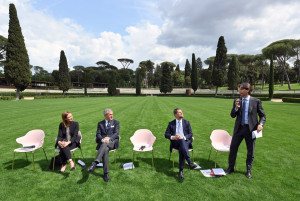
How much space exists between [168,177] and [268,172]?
2.81 metres

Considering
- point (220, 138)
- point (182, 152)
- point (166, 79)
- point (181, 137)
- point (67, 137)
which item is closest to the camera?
point (182, 152)

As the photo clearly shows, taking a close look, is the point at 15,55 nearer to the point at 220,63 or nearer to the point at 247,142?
the point at 247,142

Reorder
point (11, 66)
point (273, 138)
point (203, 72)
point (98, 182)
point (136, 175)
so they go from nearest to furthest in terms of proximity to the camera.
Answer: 1. point (98, 182)
2. point (136, 175)
3. point (273, 138)
4. point (11, 66)
5. point (203, 72)

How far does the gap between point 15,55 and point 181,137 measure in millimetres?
40880

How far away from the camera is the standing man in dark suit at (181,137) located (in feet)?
13.1

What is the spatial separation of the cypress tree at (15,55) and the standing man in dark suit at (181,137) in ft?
129

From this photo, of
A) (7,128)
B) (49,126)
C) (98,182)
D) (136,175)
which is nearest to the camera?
(98,182)

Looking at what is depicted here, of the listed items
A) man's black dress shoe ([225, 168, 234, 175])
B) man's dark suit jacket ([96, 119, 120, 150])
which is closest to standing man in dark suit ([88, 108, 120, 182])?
man's dark suit jacket ([96, 119, 120, 150])

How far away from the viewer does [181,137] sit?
13.6 feet

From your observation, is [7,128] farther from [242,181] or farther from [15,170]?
[242,181]

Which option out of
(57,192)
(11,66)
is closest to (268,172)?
(57,192)

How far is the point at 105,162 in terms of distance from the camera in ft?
12.8

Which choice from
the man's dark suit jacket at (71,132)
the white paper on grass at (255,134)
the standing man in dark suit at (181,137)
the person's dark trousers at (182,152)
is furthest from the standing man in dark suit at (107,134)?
the white paper on grass at (255,134)

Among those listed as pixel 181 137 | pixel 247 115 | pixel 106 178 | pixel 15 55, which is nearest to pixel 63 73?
pixel 15 55
